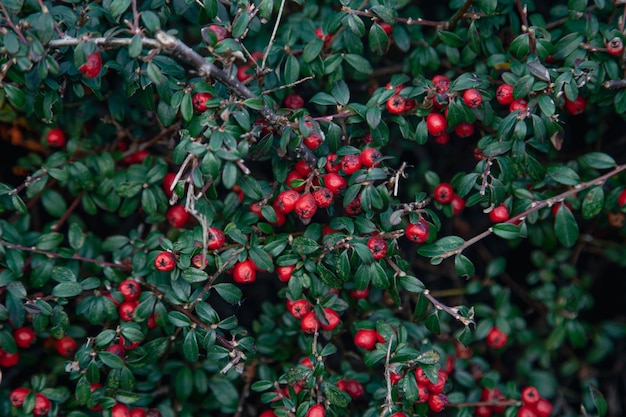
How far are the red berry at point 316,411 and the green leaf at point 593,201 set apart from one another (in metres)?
1.31

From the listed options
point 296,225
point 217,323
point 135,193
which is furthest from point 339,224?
point 135,193

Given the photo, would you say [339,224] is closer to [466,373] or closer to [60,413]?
[466,373]

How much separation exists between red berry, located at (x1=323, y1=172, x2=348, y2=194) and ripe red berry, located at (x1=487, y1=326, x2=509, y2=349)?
3.80ft

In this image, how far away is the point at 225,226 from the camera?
7.85 ft

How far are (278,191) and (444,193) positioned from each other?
2.30ft

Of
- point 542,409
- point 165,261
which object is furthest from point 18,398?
point 542,409

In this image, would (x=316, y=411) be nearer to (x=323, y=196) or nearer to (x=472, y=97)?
(x=323, y=196)

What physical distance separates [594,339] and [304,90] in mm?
1908

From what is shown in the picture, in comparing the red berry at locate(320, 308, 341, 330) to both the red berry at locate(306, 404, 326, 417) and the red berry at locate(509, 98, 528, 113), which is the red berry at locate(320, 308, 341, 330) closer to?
the red berry at locate(306, 404, 326, 417)

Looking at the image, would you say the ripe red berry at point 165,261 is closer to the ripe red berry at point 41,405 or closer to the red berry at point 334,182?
the red berry at point 334,182

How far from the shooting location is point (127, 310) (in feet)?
8.00

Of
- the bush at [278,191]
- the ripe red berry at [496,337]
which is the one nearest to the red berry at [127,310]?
the bush at [278,191]

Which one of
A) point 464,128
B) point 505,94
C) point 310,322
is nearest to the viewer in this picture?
point 310,322

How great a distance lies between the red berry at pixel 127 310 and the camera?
7.99 ft
